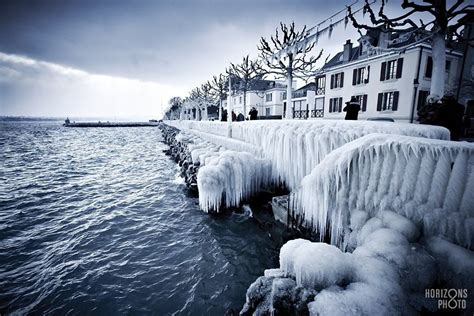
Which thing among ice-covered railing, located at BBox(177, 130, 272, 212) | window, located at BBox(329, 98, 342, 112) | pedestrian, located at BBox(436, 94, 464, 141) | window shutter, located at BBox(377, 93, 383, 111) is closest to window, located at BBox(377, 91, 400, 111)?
window shutter, located at BBox(377, 93, 383, 111)

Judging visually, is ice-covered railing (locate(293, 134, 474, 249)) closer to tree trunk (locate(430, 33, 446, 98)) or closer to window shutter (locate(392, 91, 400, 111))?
tree trunk (locate(430, 33, 446, 98))

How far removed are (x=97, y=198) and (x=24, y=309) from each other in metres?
6.67

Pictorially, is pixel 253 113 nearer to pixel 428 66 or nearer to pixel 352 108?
pixel 352 108

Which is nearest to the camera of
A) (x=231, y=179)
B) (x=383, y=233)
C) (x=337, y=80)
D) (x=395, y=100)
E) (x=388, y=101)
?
(x=383, y=233)

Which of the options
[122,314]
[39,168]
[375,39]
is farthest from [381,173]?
[375,39]

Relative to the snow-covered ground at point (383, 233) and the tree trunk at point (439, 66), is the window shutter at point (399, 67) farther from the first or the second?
the snow-covered ground at point (383, 233)

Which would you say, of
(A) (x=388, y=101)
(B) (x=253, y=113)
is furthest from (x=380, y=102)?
(B) (x=253, y=113)

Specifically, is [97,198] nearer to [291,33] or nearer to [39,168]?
[39,168]

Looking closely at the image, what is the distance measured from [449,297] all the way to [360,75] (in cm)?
2353

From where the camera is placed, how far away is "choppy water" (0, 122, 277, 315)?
171 inches

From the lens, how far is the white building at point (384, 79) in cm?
1723

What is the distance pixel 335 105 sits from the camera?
2402 centimetres

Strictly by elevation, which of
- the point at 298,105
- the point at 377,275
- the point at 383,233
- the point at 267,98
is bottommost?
the point at 377,275

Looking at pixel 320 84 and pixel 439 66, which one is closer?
pixel 439 66
